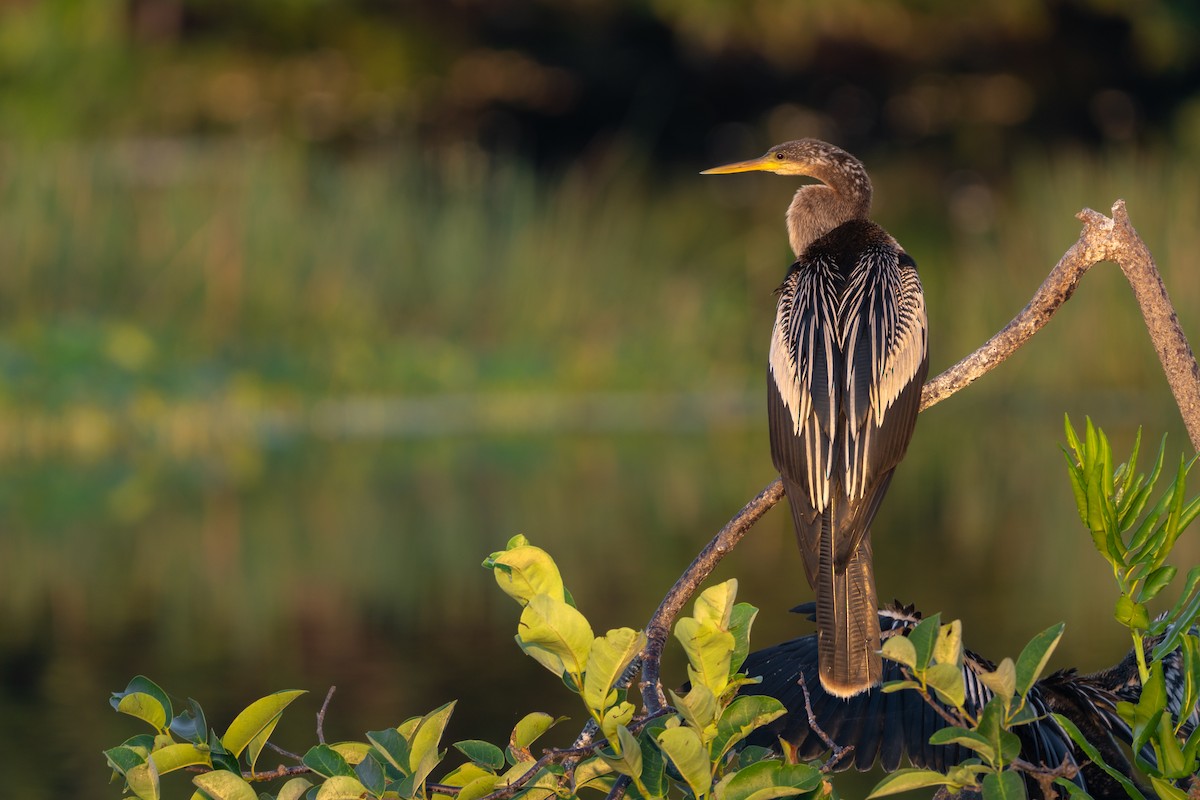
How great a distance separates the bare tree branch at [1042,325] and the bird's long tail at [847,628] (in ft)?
0.42

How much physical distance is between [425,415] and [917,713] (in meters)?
8.17

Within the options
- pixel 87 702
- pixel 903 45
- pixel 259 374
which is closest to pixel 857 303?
pixel 87 702

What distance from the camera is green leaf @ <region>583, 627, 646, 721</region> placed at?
1992 millimetres

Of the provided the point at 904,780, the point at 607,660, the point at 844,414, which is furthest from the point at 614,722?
the point at 844,414

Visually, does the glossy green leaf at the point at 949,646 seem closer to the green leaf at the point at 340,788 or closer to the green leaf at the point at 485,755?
the green leaf at the point at 485,755

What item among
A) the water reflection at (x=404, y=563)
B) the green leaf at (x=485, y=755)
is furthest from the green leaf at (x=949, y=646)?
the water reflection at (x=404, y=563)

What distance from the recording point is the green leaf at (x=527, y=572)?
2.01 metres

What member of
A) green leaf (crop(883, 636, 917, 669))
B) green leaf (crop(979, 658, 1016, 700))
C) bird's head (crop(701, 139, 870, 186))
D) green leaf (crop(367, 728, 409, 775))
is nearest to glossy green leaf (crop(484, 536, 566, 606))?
green leaf (crop(367, 728, 409, 775))

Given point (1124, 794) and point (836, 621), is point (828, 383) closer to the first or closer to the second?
point (836, 621)

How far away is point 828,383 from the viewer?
98.0 inches

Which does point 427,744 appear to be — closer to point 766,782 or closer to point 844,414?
point 766,782

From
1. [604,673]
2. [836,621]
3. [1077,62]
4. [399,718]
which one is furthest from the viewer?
[1077,62]

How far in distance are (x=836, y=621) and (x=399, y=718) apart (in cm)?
230

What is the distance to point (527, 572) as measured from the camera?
6.63 feet
